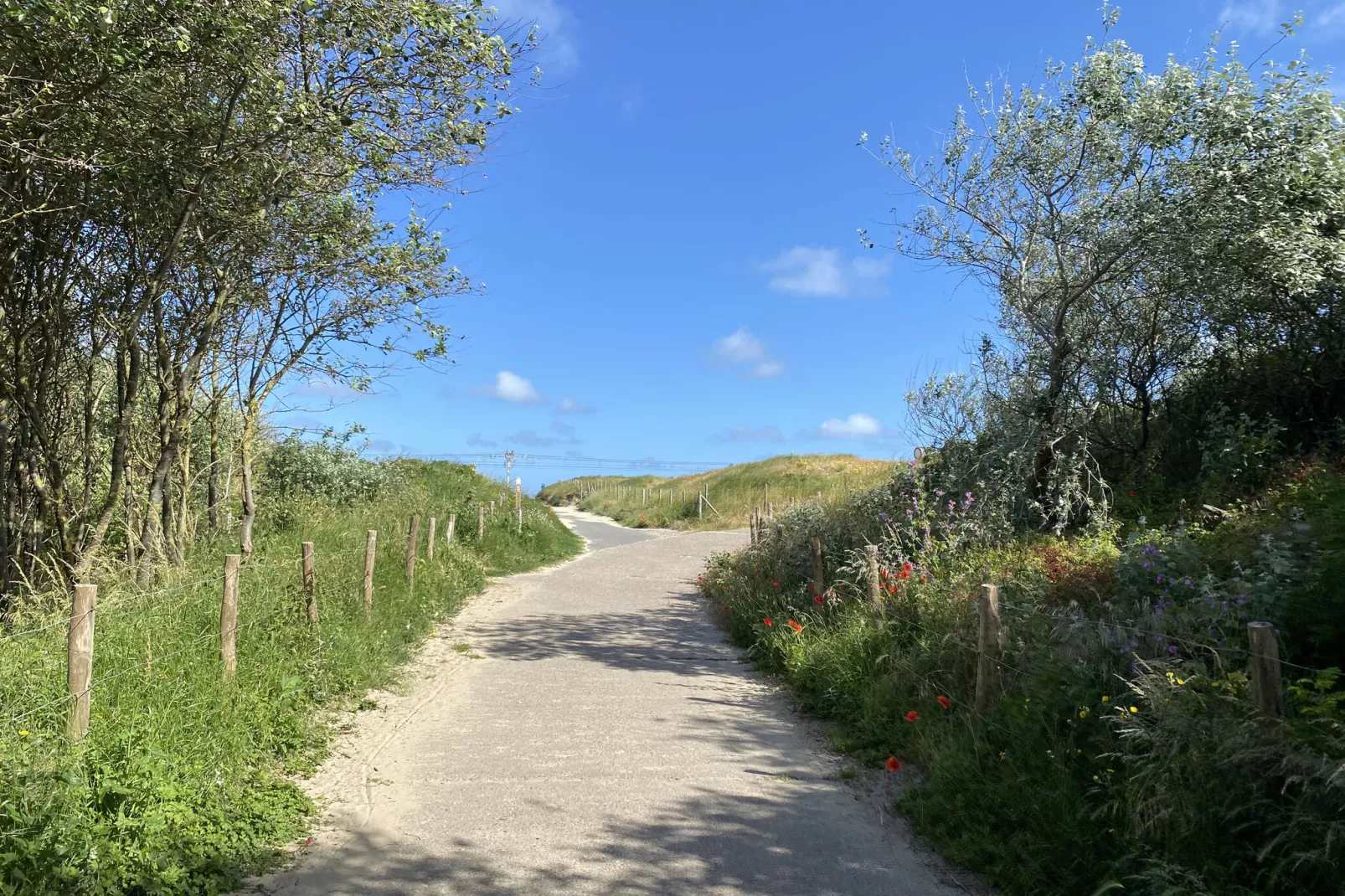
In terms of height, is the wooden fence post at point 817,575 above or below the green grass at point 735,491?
below

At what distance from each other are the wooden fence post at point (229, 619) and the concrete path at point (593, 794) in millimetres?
1090

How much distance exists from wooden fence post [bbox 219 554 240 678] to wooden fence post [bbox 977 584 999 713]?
561cm

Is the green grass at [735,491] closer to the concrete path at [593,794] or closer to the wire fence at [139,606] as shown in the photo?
the concrete path at [593,794]

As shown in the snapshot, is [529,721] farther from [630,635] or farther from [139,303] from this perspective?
[139,303]

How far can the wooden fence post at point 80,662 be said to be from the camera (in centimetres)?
460

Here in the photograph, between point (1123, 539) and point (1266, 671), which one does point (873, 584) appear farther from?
point (1266, 671)

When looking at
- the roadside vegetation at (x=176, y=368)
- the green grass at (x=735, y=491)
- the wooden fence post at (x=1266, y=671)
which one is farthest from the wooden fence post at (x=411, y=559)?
the green grass at (x=735, y=491)

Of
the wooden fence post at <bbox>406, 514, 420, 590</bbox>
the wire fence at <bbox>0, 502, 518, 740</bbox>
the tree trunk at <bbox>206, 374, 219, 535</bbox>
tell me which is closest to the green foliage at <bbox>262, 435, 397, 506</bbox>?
the tree trunk at <bbox>206, 374, 219, 535</bbox>

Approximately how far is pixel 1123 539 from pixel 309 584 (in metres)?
8.79

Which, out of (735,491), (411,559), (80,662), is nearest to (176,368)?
(411,559)

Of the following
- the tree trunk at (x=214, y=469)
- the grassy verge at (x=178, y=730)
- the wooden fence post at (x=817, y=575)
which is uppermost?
the tree trunk at (x=214, y=469)

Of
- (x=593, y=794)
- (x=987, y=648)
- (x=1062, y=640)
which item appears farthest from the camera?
(x=987, y=648)

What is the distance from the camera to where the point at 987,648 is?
19.5ft

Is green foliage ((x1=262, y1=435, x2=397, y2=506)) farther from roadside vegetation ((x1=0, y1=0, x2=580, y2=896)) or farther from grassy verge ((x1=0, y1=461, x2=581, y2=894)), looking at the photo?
grassy verge ((x1=0, y1=461, x2=581, y2=894))
